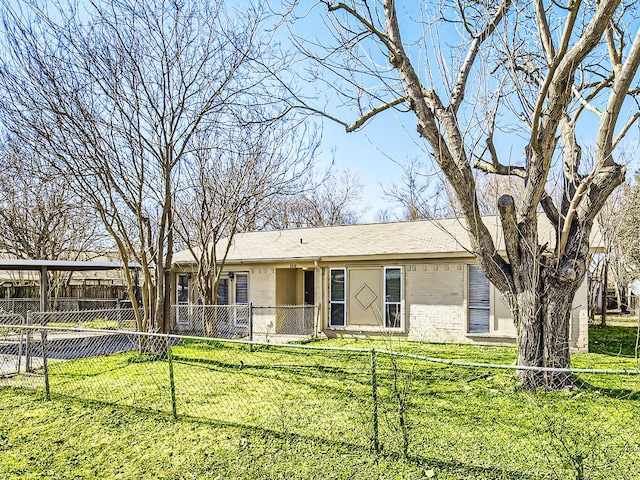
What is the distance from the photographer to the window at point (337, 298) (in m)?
13.5

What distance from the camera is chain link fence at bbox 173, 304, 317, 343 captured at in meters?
13.1

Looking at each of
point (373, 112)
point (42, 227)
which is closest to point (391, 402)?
point (373, 112)

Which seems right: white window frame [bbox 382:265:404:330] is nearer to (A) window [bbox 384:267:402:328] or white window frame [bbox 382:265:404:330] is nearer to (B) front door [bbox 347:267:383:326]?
(A) window [bbox 384:267:402:328]

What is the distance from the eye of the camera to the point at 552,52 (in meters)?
6.26

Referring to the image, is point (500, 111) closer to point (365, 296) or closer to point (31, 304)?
point (365, 296)

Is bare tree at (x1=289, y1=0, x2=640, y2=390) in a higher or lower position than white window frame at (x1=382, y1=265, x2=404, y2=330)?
higher

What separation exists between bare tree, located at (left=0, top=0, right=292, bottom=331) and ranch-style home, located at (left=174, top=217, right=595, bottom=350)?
4779mm

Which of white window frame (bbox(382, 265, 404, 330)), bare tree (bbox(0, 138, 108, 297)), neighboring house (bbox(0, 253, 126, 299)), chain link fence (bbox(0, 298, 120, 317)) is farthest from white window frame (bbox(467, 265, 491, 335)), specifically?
neighboring house (bbox(0, 253, 126, 299))

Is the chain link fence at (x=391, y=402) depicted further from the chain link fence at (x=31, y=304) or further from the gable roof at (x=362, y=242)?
the chain link fence at (x=31, y=304)

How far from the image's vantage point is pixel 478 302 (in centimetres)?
1174

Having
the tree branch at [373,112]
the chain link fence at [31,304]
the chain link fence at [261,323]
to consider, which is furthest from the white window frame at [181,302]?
the tree branch at [373,112]

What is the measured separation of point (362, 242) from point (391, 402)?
8577 mm

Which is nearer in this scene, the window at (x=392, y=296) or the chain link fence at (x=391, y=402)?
the chain link fence at (x=391, y=402)

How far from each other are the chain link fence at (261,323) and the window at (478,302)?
435 centimetres
